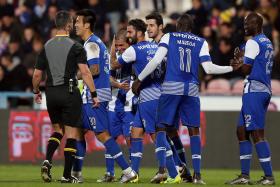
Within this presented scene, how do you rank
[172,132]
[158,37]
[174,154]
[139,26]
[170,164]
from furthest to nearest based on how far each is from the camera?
[174,154], [158,37], [172,132], [139,26], [170,164]

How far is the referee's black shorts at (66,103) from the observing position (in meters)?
14.6

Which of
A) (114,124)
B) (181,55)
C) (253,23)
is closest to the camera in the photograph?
(181,55)

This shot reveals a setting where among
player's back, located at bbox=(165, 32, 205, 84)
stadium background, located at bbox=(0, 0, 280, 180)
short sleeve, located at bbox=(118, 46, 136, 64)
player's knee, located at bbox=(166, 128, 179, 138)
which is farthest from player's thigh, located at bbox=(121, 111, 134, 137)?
stadium background, located at bbox=(0, 0, 280, 180)

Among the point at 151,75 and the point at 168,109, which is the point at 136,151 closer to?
the point at 168,109

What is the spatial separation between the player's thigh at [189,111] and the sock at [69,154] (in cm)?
160

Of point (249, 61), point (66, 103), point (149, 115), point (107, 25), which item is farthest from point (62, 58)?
point (107, 25)

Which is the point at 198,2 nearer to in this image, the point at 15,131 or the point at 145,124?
the point at 15,131

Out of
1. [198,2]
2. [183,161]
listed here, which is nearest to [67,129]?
[183,161]

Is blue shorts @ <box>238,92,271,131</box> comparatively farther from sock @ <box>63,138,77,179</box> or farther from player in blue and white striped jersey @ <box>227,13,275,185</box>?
sock @ <box>63,138,77,179</box>

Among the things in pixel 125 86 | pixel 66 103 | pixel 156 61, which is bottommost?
pixel 66 103

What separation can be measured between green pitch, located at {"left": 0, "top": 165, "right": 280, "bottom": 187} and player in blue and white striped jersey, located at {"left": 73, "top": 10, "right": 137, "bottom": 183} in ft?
1.57

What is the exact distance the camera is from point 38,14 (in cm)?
2580

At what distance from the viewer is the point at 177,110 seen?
14.9m

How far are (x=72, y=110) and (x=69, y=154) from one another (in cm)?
61
